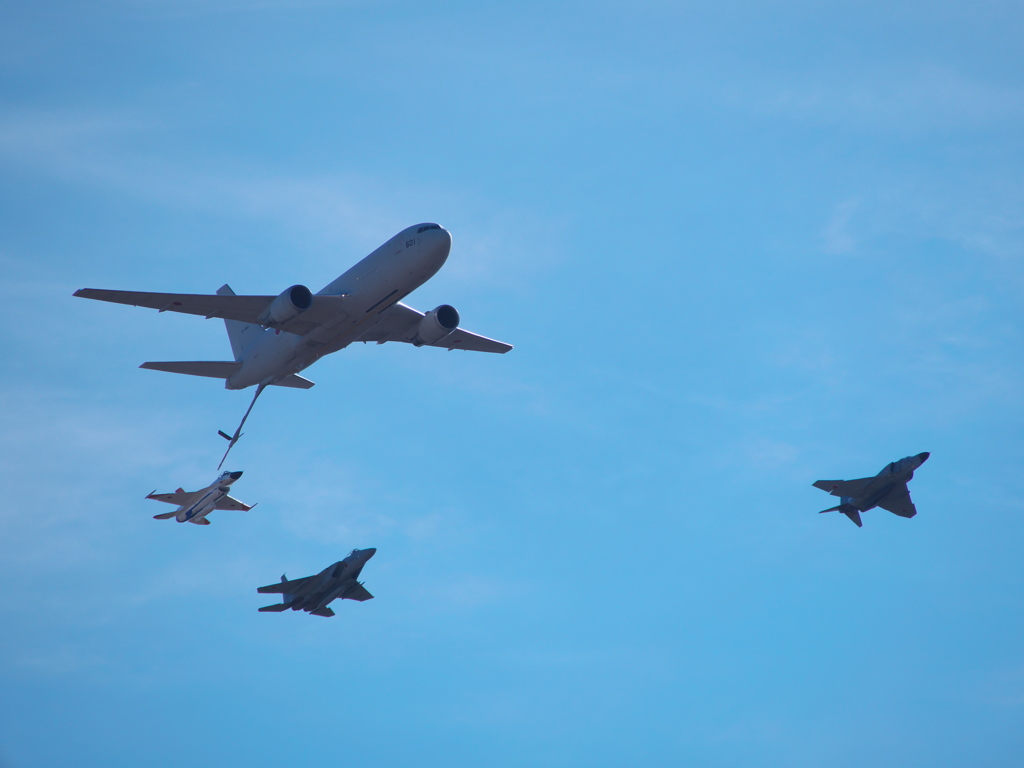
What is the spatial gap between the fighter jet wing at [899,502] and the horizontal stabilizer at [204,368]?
97.2 ft

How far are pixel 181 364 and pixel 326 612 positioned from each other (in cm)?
1317

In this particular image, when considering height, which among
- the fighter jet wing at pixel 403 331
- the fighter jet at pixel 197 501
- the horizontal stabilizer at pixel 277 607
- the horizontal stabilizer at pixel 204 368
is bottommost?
the horizontal stabilizer at pixel 277 607

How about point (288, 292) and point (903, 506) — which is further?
point (903, 506)

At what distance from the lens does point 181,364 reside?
44500mm

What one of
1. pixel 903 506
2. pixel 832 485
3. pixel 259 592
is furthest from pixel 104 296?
pixel 903 506

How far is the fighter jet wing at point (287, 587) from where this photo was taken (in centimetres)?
4475

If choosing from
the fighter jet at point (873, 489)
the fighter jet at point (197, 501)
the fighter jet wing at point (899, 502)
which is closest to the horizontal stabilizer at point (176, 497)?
the fighter jet at point (197, 501)

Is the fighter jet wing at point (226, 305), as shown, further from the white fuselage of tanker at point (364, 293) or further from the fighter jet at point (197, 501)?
the fighter jet at point (197, 501)

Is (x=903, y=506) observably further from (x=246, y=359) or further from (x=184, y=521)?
(x=184, y=521)

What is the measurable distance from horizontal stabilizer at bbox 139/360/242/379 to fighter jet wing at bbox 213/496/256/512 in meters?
7.72

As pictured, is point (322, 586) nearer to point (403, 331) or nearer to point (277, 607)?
point (277, 607)

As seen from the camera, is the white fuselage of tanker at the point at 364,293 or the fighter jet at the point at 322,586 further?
the fighter jet at the point at 322,586

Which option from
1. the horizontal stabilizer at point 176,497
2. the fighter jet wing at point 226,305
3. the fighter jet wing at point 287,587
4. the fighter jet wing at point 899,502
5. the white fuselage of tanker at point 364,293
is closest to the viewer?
the white fuselage of tanker at point 364,293

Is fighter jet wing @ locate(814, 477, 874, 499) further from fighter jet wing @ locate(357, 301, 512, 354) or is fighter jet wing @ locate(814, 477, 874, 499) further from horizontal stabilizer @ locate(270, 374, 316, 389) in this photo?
horizontal stabilizer @ locate(270, 374, 316, 389)
